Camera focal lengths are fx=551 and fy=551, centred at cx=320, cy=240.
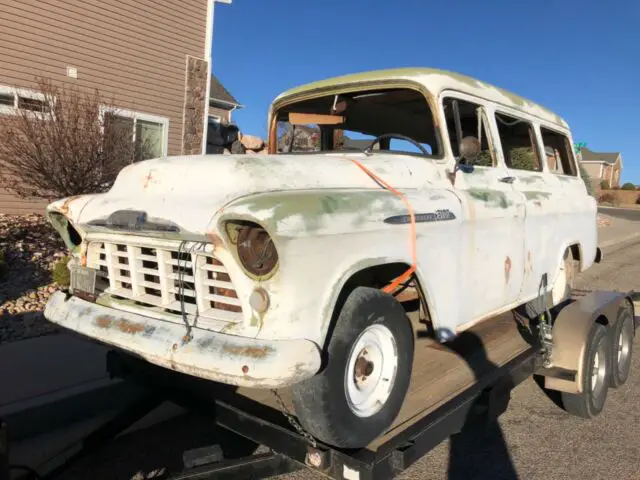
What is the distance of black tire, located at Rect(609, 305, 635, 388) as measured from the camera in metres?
4.54

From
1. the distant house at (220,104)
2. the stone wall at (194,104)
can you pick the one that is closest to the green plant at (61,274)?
the stone wall at (194,104)

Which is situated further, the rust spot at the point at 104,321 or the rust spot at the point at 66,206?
the rust spot at the point at 66,206

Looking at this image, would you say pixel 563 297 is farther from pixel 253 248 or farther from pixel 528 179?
pixel 253 248

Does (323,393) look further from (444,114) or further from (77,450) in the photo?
(444,114)

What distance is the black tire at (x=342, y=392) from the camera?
229 cm

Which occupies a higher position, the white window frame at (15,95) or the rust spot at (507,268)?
the white window frame at (15,95)

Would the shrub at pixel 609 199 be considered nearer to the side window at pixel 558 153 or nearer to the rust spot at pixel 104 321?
the side window at pixel 558 153

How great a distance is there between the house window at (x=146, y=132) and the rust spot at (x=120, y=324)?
787 cm

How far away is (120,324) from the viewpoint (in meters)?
2.59

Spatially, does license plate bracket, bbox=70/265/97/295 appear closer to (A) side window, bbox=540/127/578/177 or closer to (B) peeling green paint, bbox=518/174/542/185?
(B) peeling green paint, bbox=518/174/542/185

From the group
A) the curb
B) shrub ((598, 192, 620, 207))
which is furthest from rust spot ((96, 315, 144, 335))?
shrub ((598, 192, 620, 207))

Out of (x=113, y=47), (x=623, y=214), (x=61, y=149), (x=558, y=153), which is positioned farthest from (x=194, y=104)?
(x=623, y=214)

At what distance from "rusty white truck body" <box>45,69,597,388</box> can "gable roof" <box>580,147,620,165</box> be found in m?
77.2

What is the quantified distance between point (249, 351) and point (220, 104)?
17308 millimetres
